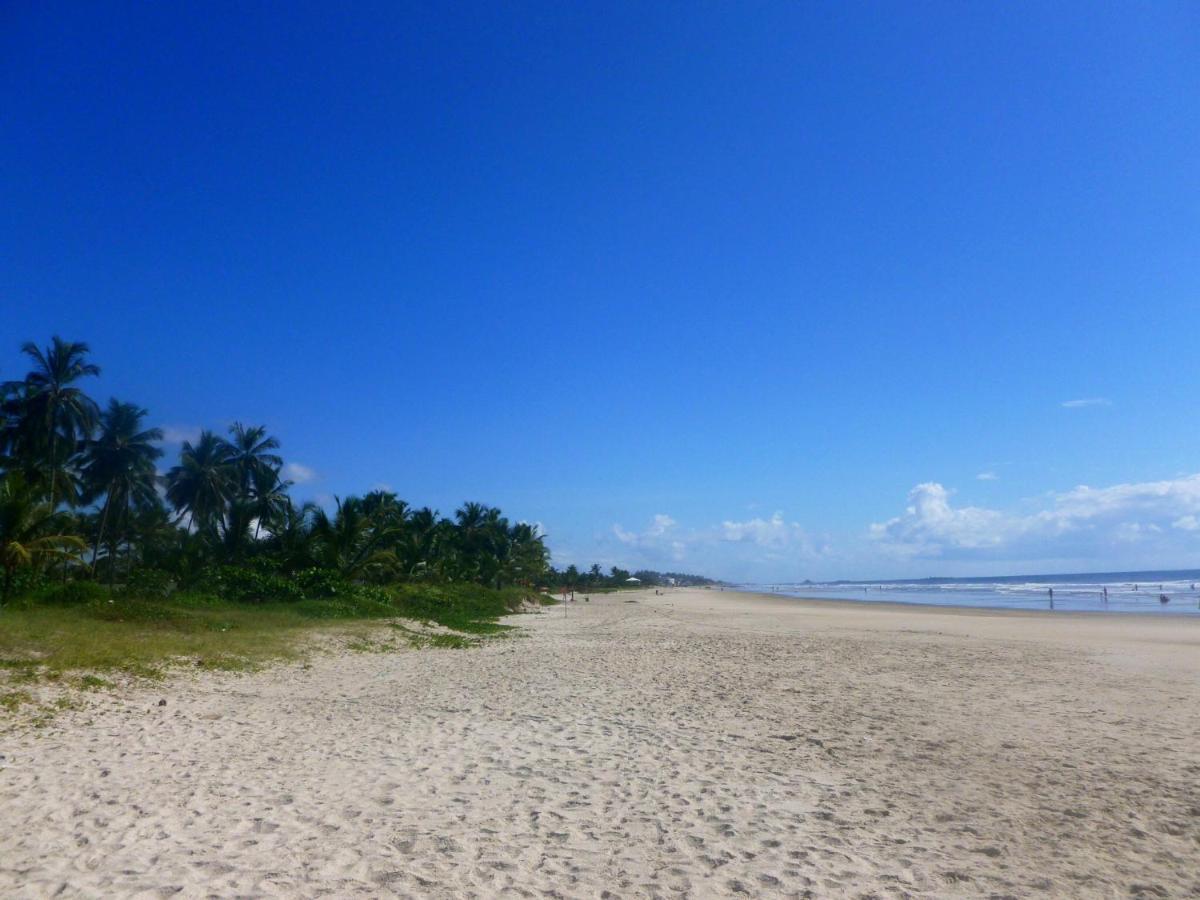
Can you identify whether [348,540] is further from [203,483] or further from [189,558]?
[203,483]

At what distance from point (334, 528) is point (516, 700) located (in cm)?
2173

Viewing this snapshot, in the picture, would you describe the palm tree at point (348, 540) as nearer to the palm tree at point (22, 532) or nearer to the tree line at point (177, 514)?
the tree line at point (177, 514)

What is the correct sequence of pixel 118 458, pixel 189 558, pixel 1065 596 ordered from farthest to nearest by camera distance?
pixel 1065 596, pixel 118 458, pixel 189 558

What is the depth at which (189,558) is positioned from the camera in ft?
95.4

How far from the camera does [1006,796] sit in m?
6.77

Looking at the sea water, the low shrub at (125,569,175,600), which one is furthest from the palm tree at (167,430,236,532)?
the sea water

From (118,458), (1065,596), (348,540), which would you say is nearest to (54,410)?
(118,458)

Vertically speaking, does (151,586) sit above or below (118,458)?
below

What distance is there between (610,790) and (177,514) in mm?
46525

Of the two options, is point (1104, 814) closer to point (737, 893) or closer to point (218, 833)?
point (737, 893)

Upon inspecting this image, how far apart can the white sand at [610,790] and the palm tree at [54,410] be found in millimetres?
28646

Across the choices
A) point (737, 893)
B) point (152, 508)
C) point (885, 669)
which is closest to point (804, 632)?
point (885, 669)

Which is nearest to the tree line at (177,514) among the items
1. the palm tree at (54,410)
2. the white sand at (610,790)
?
the palm tree at (54,410)

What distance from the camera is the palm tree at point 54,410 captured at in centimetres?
3369
